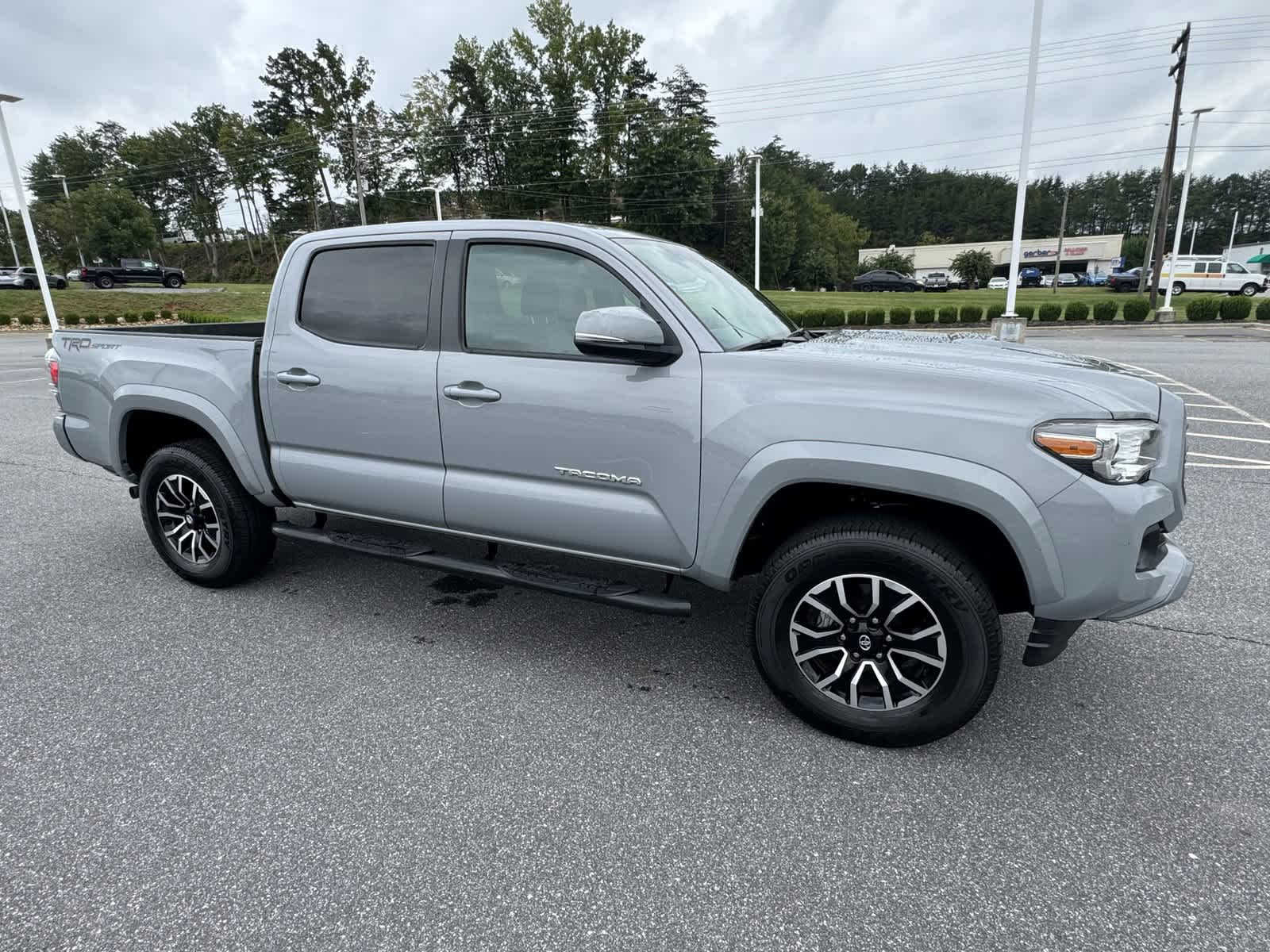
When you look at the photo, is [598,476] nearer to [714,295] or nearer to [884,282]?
[714,295]

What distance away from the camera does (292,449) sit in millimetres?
3602

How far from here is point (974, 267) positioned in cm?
6288

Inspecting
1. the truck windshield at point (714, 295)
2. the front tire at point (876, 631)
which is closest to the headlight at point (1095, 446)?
the front tire at point (876, 631)

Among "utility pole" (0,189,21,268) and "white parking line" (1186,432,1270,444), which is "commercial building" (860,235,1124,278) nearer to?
"white parking line" (1186,432,1270,444)

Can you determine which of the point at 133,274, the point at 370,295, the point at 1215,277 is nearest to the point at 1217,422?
the point at 370,295

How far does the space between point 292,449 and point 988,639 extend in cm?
322

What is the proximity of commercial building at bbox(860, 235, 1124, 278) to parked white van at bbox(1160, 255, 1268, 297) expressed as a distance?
1363 inches

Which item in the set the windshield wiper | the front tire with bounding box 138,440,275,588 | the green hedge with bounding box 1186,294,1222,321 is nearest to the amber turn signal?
the windshield wiper

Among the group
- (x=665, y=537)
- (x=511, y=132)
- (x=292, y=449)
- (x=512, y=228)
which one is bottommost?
(x=665, y=537)

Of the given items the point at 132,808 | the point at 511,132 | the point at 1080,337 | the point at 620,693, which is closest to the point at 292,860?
the point at 132,808

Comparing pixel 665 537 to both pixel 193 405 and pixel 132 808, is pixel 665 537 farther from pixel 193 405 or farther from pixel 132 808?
pixel 193 405

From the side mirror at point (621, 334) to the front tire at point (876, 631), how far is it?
90 cm

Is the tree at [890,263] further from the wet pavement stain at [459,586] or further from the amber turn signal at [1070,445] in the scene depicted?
the amber turn signal at [1070,445]

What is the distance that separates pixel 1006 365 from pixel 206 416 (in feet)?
12.3
